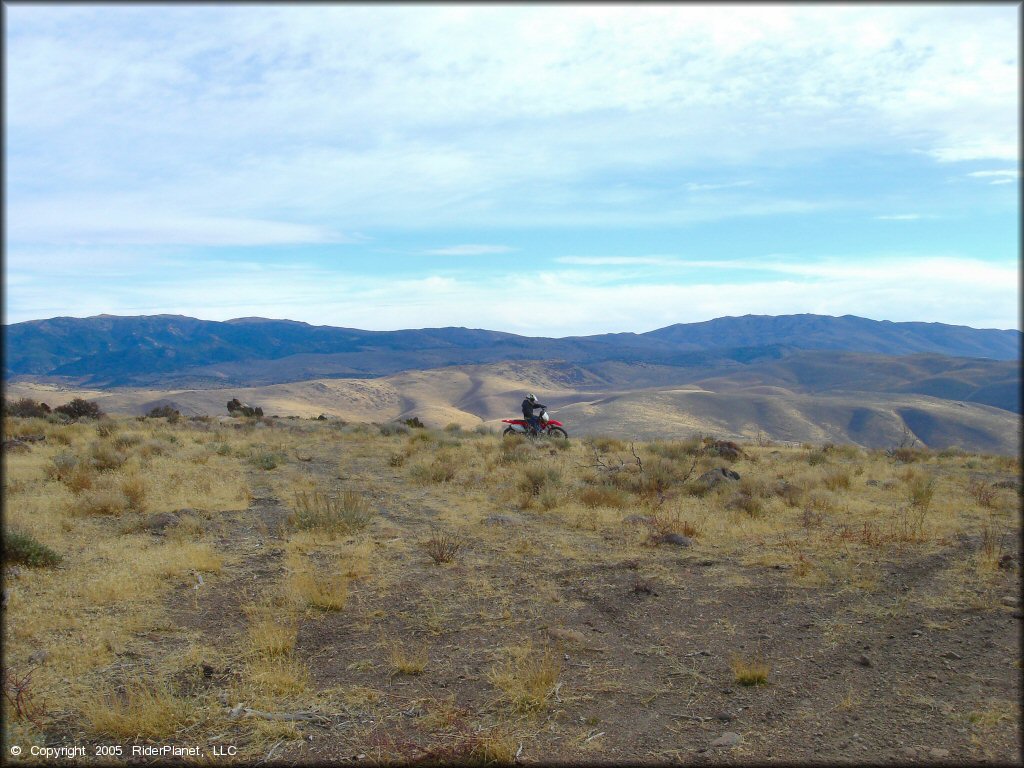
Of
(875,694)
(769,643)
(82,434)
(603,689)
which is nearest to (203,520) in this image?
(603,689)

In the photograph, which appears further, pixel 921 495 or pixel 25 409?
pixel 25 409

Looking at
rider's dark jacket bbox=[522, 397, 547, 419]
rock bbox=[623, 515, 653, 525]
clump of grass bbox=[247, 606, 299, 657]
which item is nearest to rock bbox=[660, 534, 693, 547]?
rock bbox=[623, 515, 653, 525]

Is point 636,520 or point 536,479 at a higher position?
point 536,479

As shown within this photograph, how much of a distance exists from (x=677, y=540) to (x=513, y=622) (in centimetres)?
370

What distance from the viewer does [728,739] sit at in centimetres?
439

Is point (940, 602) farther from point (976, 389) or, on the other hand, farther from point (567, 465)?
point (976, 389)

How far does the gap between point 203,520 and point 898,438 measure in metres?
79.6

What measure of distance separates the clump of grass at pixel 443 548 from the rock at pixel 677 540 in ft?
9.43

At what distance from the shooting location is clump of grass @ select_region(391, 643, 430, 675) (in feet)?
17.8

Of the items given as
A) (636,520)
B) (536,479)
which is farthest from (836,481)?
(536,479)

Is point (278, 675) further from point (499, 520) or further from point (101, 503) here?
point (101, 503)

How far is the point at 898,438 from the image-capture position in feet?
244

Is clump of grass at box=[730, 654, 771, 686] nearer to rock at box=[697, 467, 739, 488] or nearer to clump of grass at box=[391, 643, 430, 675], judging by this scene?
clump of grass at box=[391, 643, 430, 675]

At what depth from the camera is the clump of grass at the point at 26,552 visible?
7.63 meters
